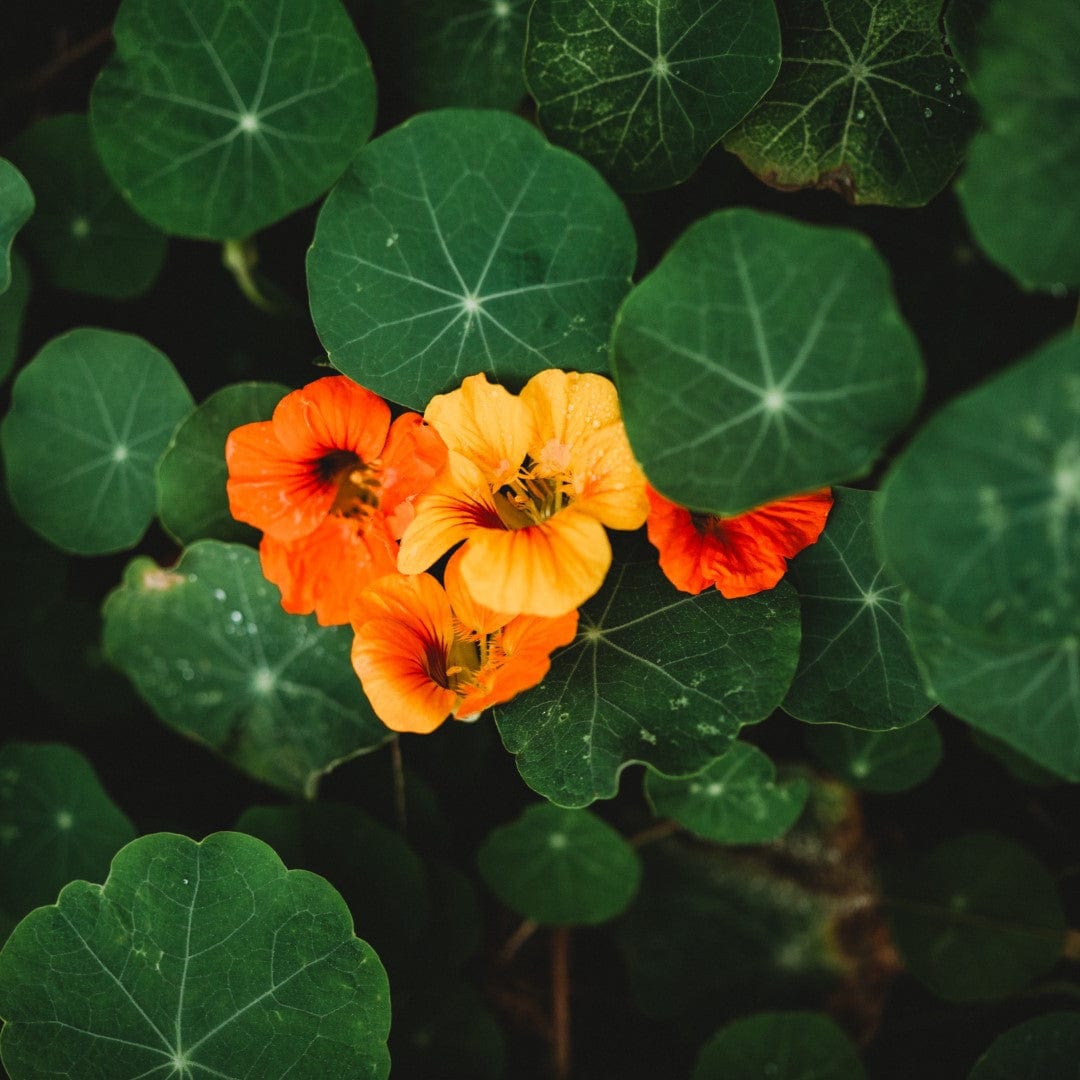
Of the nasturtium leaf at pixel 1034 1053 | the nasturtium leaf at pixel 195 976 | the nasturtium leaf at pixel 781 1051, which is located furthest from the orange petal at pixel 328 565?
the nasturtium leaf at pixel 1034 1053

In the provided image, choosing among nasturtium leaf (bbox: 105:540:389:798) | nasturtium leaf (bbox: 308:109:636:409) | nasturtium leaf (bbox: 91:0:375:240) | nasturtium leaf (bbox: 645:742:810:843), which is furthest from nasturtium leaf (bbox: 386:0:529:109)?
nasturtium leaf (bbox: 645:742:810:843)

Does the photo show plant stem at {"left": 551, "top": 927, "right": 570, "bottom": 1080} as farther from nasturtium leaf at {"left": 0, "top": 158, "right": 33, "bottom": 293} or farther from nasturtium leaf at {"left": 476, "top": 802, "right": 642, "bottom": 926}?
nasturtium leaf at {"left": 0, "top": 158, "right": 33, "bottom": 293}

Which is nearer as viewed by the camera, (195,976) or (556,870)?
(195,976)

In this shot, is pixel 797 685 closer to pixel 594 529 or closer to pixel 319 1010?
pixel 594 529

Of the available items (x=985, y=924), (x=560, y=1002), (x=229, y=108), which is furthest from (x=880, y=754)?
(x=229, y=108)

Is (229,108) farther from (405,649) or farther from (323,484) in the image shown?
(405,649)

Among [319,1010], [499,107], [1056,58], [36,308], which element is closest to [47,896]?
[319,1010]

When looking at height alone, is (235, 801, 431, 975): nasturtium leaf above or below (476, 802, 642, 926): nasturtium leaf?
above
